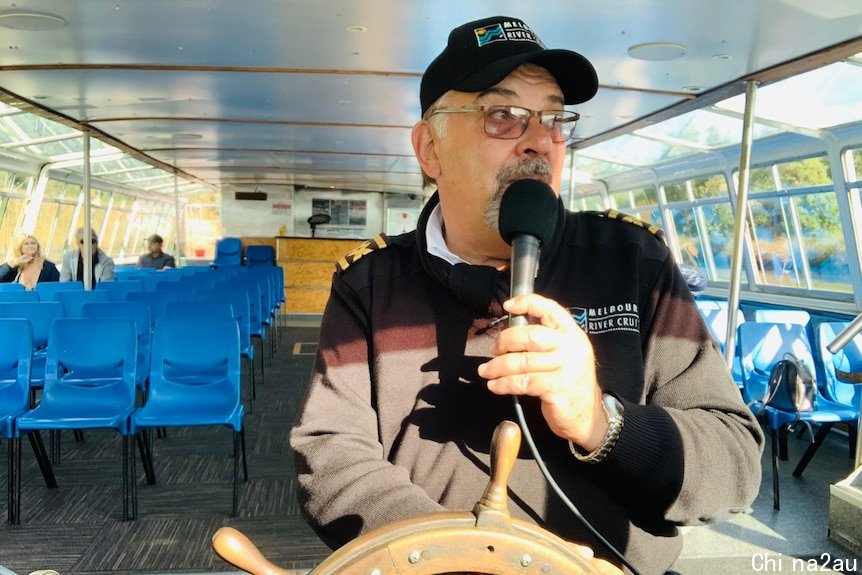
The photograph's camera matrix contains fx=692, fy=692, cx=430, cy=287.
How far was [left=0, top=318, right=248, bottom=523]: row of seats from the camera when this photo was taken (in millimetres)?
4074

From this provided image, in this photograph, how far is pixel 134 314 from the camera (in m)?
5.41

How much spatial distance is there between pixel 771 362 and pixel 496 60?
4.88m

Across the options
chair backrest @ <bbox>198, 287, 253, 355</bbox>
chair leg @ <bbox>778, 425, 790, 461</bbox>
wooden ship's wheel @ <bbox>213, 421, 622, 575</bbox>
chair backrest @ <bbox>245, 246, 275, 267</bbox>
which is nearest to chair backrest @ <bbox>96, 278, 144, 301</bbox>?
chair backrest @ <bbox>198, 287, 253, 355</bbox>

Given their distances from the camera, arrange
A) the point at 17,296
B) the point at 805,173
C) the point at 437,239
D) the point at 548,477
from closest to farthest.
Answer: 1. the point at 548,477
2. the point at 437,239
3. the point at 17,296
4. the point at 805,173

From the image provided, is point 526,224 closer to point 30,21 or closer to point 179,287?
point 30,21

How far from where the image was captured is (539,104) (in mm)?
1126

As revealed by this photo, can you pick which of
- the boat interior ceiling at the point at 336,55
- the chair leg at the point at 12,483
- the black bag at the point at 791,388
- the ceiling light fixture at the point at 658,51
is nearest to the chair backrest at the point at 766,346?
the black bag at the point at 791,388

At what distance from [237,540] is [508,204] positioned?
1.90 ft

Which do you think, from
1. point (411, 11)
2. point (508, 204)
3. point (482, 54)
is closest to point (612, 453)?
point (508, 204)

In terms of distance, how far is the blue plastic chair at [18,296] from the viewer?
636 centimetres

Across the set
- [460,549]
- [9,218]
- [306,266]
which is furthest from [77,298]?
[306,266]

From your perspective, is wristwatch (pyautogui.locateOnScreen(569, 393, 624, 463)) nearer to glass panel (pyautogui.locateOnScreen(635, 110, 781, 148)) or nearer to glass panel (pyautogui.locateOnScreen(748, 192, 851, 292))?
glass panel (pyautogui.locateOnScreen(635, 110, 781, 148))

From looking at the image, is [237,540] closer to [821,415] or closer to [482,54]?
[482,54]

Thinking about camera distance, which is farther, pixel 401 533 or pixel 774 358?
pixel 774 358
